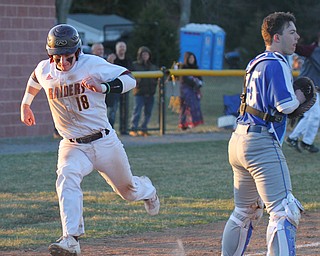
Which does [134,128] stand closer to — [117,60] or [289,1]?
[117,60]

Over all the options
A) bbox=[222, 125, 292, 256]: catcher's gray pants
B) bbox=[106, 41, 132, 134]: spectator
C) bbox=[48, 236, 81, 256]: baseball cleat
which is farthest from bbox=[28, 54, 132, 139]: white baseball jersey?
bbox=[106, 41, 132, 134]: spectator

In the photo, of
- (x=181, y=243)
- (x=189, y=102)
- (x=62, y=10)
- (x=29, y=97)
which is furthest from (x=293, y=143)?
(x=62, y=10)

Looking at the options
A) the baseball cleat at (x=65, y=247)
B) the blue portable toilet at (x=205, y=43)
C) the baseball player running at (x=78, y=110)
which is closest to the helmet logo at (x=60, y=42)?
the baseball player running at (x=78, y=110)

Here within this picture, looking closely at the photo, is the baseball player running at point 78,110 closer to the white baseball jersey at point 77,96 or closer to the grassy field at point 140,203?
Answer: the white baseball jersey at point 77,96

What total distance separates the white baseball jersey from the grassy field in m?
1.39

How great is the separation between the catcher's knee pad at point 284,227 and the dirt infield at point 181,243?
4.65 ft

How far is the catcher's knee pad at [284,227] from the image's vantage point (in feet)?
19.1

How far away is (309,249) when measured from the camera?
7465 millimetres

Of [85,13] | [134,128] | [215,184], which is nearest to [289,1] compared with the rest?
[134,128]

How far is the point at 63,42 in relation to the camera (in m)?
6.74

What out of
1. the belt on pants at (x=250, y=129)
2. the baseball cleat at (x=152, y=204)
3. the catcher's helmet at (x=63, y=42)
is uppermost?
the catcher's helmet at (x=63, y=42)

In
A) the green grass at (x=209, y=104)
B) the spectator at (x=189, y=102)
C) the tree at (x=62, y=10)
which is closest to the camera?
the spectator at (x=189, y=102)

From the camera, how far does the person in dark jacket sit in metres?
17.2

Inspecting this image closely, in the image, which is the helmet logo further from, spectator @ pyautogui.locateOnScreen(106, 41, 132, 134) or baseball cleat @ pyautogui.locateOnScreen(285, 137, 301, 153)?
spectator @ pyautogui.locateOnScreen(106, 41, 132, 134)
